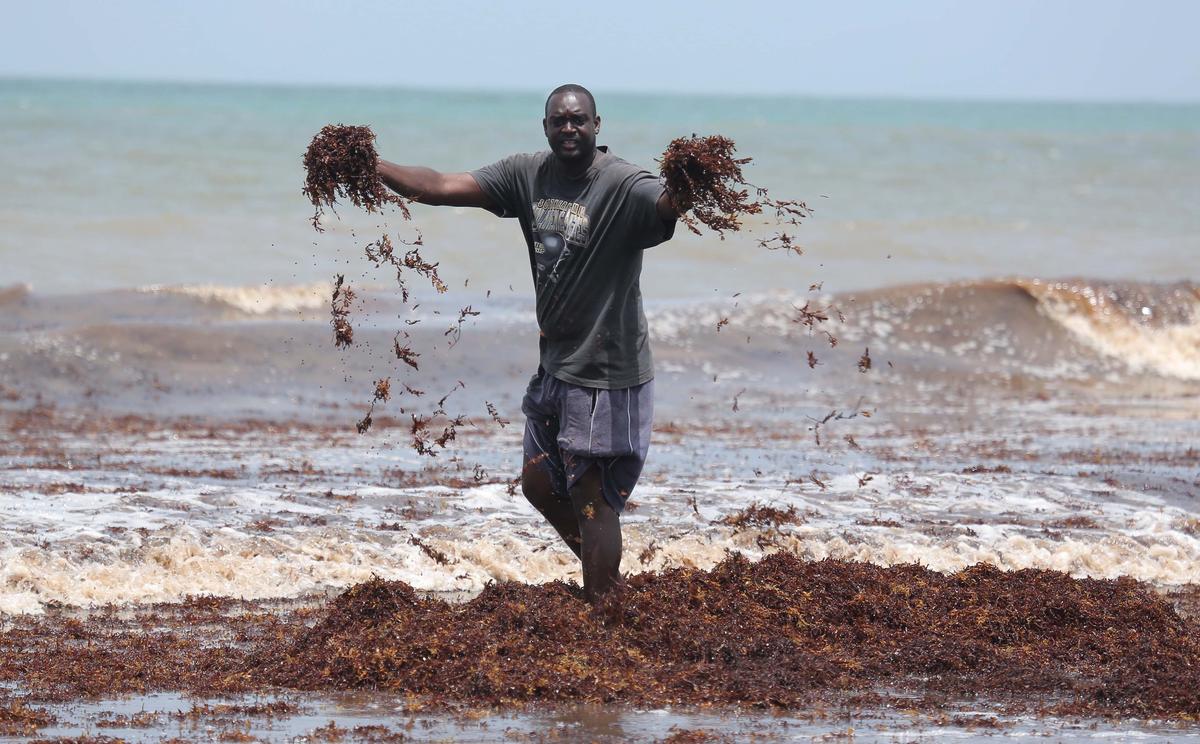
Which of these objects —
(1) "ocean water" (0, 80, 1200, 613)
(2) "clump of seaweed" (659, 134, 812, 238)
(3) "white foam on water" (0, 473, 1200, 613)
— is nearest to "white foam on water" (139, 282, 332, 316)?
(1) "ocean water" (0, 80, 1200, 613)

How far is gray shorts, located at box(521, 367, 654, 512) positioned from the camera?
4844mm

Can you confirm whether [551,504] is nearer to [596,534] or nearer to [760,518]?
[596,534]

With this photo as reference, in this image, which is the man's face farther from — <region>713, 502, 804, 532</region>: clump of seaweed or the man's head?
<region>713, 502, 804, 532</region>: clump of seaweed

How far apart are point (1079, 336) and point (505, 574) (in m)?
12.5

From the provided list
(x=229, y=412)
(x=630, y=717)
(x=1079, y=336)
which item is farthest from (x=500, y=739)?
(x=1079, y=336)

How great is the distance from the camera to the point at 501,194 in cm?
497

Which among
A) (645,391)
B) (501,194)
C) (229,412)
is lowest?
(229,412)

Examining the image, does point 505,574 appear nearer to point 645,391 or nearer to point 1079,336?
point 645,391

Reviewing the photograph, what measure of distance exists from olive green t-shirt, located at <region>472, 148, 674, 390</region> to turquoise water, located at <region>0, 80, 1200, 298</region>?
15653 millimetres

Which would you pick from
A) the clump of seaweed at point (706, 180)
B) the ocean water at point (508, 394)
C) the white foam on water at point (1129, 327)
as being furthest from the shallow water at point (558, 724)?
the white foam on water at point (1129, 327)

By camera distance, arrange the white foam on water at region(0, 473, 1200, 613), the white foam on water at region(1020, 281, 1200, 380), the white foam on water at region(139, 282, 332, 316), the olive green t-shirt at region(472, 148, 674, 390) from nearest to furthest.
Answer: the olive green t-shirt at region(472, 148, 674, 390) → the white foam on water at region(0, 473, 1200, 613) → the white foam on water at region(1020, 281, 1200, 380) → the white foam on water at region(139, 282, 332, 316)

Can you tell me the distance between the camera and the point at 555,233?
15.8ft

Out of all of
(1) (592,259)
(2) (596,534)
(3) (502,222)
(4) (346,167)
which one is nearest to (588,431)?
(2) (596,534)

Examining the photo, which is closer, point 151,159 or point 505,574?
point 505,574
